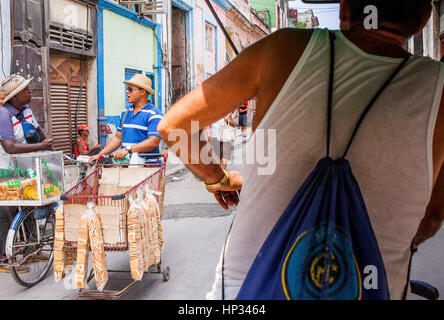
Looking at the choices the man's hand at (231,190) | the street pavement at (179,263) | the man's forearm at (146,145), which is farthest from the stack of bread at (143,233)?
the man's hand at (231,190)

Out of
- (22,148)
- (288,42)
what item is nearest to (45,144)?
(22,148)

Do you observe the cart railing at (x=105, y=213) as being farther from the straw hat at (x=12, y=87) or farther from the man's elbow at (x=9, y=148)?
the straw hat at (x=12, y=87)

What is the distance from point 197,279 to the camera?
4617mm

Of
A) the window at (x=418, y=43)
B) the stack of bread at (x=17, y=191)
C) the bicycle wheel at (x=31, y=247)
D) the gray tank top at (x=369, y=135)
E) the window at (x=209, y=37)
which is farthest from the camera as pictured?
the window at (x=209, y=37)

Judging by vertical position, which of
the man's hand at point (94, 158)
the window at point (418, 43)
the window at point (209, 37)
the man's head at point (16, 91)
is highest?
the window at point (209, 37)

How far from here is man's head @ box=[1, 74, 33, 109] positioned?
15.8 feet

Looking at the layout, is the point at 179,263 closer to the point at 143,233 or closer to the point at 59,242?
the point at 143,233

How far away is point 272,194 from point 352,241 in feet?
0.81

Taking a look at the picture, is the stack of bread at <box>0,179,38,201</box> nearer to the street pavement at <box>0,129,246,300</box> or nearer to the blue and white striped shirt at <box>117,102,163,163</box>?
the street pavement at <box>0,129,246,300</box>

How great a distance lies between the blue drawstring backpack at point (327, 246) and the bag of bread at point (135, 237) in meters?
2.69

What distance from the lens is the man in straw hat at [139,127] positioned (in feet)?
15.9

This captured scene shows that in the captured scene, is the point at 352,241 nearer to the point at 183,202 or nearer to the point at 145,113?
the point at 145,113

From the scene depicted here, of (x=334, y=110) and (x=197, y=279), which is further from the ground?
(x=334, y=110)
